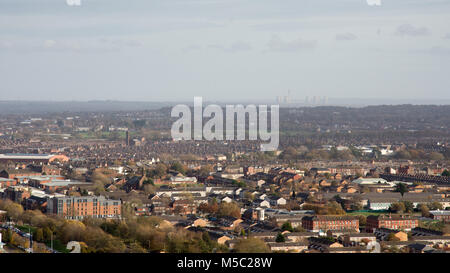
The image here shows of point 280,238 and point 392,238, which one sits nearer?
point 280,238

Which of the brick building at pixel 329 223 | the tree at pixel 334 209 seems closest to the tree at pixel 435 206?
the tree at pixel 334 209

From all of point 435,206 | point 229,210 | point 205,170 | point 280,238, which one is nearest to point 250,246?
point 280,238

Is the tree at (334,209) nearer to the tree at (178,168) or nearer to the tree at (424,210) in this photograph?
the tree at (424,210)

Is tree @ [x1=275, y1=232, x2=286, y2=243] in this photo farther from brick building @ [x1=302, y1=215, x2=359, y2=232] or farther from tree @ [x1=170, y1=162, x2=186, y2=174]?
tree @ [x1=170, y1=162, x2=186, y2=174]

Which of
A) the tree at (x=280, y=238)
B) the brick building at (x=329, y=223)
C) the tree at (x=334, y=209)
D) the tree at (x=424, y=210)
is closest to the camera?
the tree at (x=280, y=238)

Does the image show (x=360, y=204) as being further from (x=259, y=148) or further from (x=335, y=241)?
(x=259, y=148)

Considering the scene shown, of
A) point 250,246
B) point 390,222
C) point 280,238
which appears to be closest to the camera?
point 250,246

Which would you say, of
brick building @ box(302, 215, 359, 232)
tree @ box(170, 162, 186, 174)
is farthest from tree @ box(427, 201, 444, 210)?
tree @ box(170, 162, 186, 174)

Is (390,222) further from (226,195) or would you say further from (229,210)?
(226,195)
